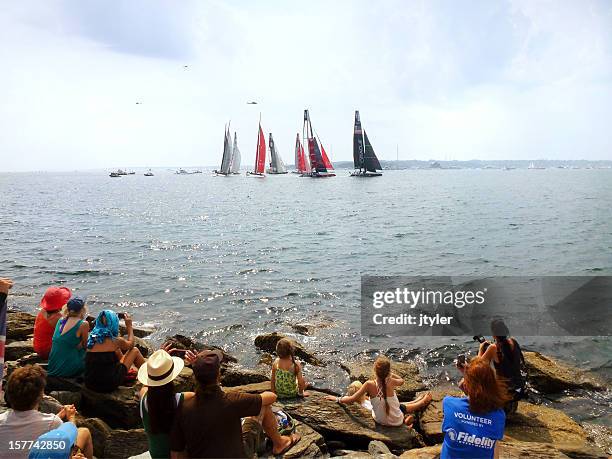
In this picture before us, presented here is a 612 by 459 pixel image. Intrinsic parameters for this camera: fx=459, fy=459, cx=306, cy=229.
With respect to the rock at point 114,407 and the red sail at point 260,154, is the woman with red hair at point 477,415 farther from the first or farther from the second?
the red sail at point 260,154

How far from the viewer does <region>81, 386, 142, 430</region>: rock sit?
248 inches

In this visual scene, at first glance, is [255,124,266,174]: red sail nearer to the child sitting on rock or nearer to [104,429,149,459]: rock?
the child sitting on rock

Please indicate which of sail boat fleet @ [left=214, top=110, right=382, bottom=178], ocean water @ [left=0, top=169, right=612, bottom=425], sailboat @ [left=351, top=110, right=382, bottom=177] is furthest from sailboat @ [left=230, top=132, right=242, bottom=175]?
ocean water @ [left=0, top=169, right=612, bottom=425]

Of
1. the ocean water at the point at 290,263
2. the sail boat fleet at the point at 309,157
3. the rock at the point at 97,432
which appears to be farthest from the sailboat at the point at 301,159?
the rock at the point at 97,432

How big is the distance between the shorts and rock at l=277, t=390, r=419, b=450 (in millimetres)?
1161

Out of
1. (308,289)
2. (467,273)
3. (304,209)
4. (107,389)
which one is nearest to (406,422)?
(107,389)

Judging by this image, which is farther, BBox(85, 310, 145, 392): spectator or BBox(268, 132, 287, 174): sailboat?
BBox(268, 132, 287, 174): sailboat

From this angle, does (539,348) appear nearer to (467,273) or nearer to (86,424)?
(467,273)

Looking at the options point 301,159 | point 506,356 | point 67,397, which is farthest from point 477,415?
point 301,159

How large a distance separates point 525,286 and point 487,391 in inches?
604

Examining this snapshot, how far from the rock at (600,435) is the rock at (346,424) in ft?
10.5

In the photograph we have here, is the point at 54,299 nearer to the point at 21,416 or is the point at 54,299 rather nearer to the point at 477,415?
the point at 21,416

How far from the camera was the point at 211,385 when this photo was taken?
4.08 meters

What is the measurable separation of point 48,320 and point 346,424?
194 inches
